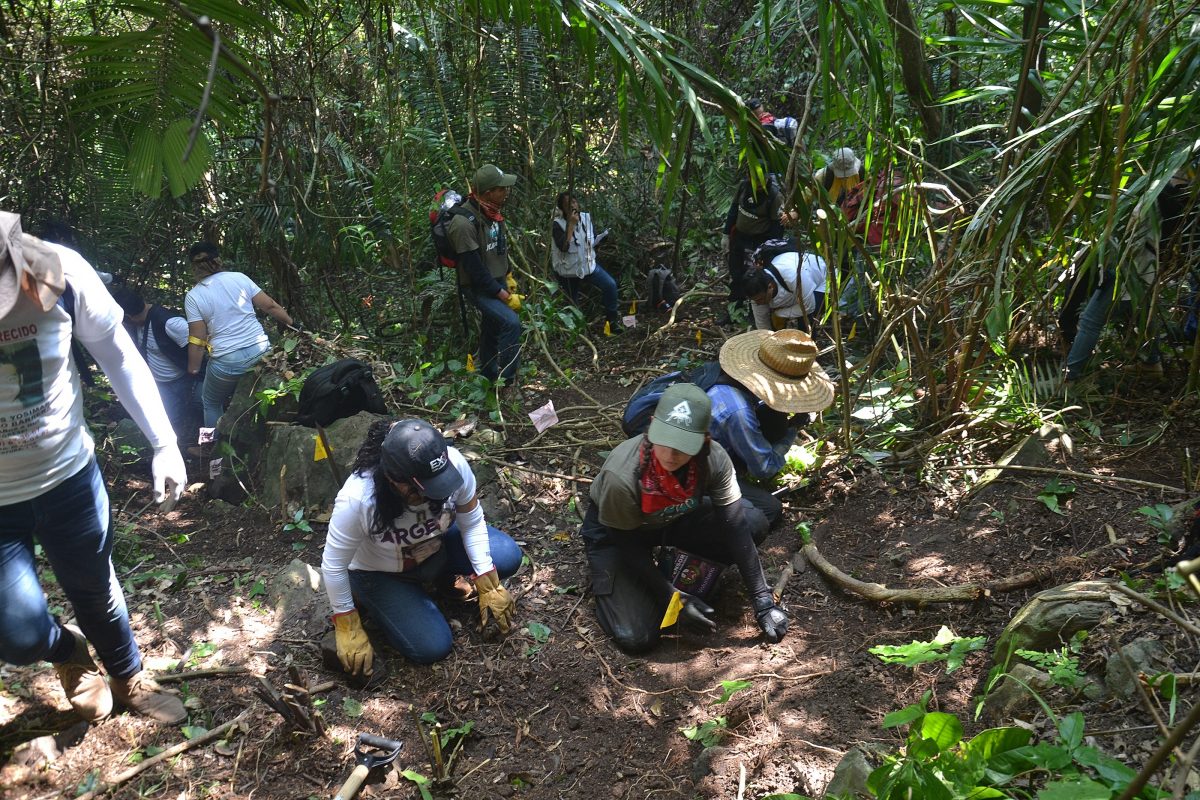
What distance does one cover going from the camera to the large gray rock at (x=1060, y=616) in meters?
2.59

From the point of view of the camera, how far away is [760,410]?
154 inches

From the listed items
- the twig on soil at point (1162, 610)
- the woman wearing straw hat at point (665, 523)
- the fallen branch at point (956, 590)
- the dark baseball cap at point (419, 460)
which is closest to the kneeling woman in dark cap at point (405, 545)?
the dark baseball cap at point (419, 460)

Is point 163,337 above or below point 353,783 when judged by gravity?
above

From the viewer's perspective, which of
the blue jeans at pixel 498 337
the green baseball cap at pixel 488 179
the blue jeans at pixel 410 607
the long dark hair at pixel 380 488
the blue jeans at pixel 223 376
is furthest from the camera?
the blue jeans at pixel 498 337

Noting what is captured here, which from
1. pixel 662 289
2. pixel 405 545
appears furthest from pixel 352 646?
pixel 662 289

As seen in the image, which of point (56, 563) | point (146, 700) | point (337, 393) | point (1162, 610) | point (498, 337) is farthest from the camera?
point (498, 337)

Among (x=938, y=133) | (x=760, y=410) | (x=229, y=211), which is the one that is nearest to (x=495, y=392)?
(x=760, y=410)

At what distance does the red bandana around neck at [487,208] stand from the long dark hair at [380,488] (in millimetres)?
2839

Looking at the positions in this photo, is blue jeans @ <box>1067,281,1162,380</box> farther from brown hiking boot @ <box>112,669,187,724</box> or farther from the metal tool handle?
brown hiking boot @ <box>112,669,187,724</box>

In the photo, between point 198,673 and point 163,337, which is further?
point 163,337

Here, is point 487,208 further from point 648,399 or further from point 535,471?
point 648,399

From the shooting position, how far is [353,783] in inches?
102

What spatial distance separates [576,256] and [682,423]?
14.0ft

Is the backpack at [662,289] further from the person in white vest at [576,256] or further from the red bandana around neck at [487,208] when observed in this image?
the red bandana around neck at [487,208]
